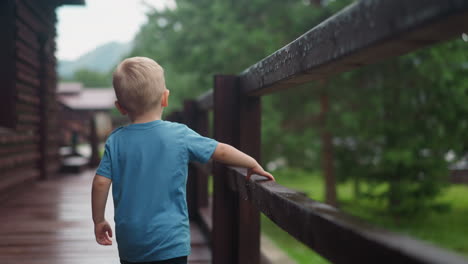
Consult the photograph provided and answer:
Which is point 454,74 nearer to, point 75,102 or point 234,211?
point 234,211

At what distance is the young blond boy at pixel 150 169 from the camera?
1975 mm

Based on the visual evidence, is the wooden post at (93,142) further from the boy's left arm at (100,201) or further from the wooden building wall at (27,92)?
the boy's left arm at (100,201)

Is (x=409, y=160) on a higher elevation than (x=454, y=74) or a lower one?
lower

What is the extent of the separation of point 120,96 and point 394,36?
1.17m

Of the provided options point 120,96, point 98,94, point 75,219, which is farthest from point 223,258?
point 98,94

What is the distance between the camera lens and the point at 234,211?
2.85 meters

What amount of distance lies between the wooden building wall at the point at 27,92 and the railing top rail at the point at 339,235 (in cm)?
466

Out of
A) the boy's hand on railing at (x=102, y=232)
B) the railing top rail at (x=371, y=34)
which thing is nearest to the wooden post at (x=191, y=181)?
the boy's hand on railing at (x=102, y=232)

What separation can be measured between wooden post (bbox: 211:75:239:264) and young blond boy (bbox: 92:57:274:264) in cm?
71

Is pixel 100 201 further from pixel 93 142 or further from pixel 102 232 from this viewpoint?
pixel 93 142

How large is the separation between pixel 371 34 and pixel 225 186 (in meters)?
1.85

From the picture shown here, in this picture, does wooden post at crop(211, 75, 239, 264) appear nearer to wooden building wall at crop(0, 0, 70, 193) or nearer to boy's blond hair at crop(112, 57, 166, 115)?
boy's blond hair at crop(112, 57, 166, 115)

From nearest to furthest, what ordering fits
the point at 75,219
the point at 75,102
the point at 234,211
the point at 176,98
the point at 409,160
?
the point at 234,211 < the point at 75,219 < the point at 409,160 < the point at 176,98 < the point at 75,102

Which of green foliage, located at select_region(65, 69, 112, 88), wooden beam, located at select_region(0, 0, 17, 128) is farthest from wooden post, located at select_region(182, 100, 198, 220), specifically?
green foliage, located at select_region(65, 69, 112, 88)
